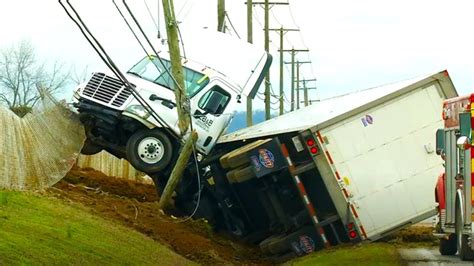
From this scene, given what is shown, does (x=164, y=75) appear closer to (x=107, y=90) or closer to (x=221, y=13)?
(x=107, y=90)

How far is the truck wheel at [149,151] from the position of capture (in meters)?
19.2

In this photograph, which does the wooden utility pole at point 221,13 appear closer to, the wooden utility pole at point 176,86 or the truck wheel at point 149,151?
the truck wheel at point 149,151

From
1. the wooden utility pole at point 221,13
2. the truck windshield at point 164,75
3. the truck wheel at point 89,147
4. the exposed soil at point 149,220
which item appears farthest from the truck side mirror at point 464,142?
the wooden utility pole at point 221,13

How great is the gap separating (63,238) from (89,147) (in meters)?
8.01

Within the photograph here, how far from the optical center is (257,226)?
19.4 meters

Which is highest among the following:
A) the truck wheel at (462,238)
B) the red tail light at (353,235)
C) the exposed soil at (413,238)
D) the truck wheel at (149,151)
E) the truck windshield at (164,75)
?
the truck windshield at (164,75)

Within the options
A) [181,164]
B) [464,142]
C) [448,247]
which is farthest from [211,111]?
[464,142]

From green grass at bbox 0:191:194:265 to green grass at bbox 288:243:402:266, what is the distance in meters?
2.52

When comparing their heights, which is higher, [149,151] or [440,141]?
[149,151]

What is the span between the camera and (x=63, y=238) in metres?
12.4

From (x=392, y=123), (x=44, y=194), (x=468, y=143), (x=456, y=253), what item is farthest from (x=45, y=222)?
(x=456, y=253)

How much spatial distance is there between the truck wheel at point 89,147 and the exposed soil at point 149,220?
42 cm

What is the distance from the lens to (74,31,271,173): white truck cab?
19.3 m

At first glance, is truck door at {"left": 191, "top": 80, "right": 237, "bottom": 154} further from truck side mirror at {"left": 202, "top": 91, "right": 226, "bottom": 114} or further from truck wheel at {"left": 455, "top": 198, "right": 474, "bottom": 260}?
truck wheel at {"left": 455, "top": 198, "right": 474, "bottom": 260}
